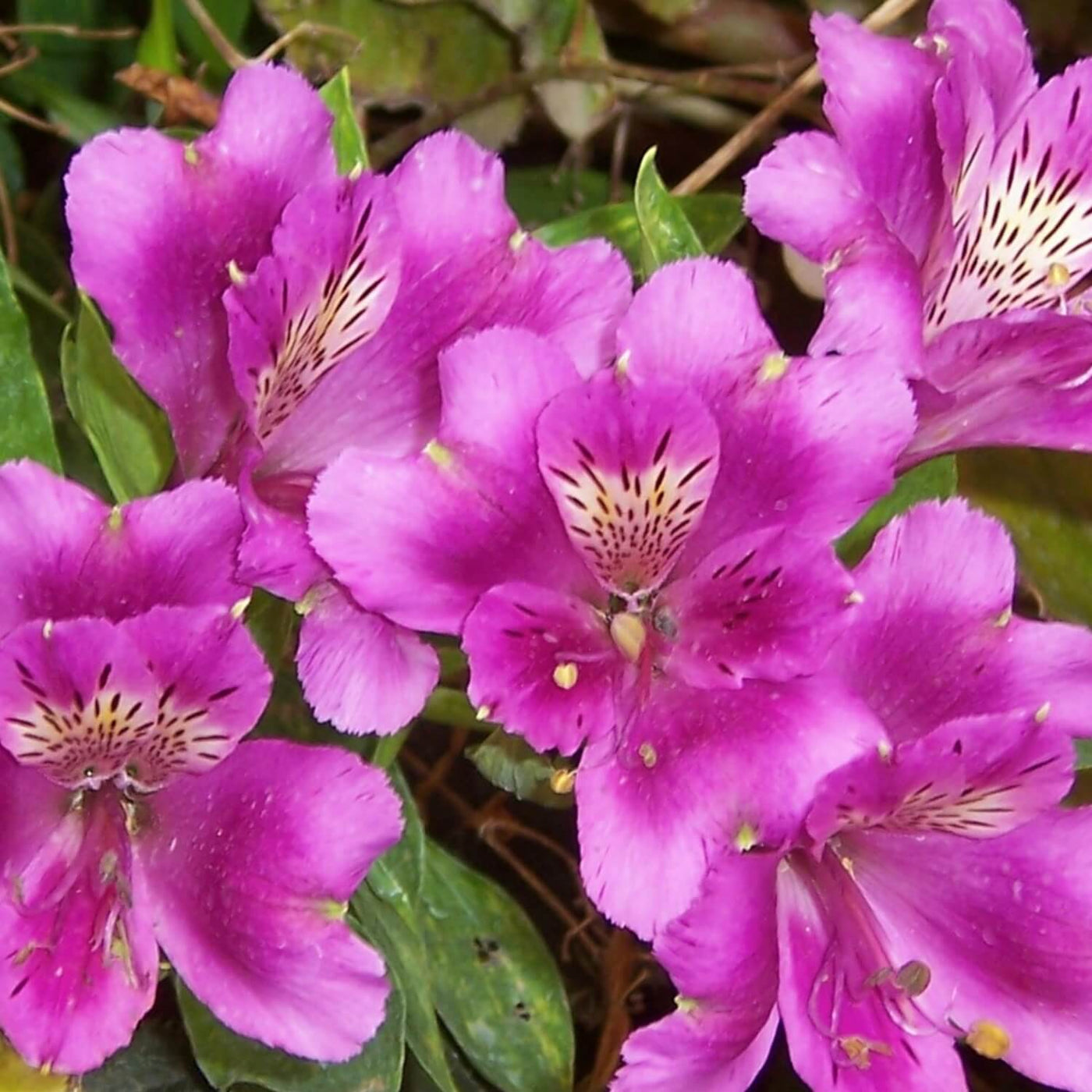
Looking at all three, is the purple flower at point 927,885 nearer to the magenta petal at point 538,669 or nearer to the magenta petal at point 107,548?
the magenta petal at point 538,669

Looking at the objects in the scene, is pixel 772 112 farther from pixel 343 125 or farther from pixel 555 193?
pixel 343 125

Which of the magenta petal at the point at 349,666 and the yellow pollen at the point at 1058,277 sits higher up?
the yellow pollen at the point at 1058,277

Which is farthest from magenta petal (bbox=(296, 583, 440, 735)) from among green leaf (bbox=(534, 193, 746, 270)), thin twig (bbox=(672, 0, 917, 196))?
thin twig (bbox=(672, 0, 917, 196))

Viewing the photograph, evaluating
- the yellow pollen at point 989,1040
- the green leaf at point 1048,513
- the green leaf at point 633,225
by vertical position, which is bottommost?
the green leaf at point 1048,513

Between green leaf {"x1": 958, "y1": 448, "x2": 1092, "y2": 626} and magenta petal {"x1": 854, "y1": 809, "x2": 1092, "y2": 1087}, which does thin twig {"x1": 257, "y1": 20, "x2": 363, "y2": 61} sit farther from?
magenta petal {"x1": 854, "y1": 809, "x2": 1092, "y2": 1087}

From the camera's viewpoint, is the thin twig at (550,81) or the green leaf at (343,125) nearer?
the green leaf at (343,125)

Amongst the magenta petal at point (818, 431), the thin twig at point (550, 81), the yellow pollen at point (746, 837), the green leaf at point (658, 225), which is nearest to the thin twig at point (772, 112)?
the thin twig at point (550, 81)

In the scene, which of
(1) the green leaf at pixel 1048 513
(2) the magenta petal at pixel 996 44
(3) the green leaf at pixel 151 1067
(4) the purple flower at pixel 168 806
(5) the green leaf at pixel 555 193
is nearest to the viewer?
(4) the purple flower at pixel 168 806
